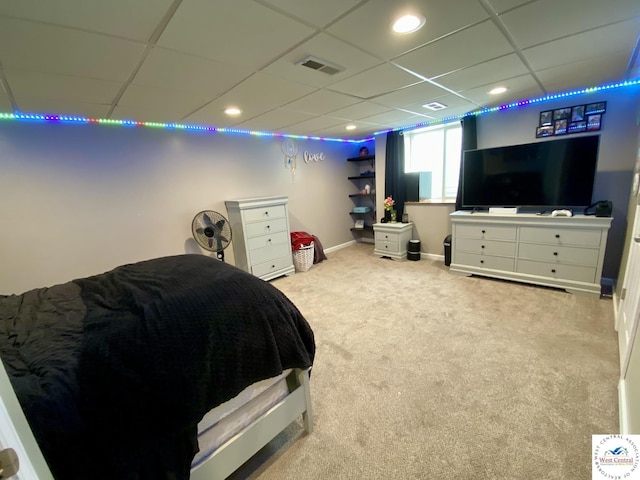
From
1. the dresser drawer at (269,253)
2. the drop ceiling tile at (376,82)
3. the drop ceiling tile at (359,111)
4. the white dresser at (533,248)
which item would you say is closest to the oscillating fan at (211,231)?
the dresser drawer at (269,253)

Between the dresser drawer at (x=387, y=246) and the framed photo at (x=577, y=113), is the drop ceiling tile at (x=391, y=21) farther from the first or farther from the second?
the dresser drawer at (x=387, y=246)

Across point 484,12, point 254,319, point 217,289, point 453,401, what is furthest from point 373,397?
point 484,12

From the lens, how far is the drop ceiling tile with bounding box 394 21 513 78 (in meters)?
1.48

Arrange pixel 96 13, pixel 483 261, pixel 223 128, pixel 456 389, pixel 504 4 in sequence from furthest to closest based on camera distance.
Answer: pixel 223 128, pixel 483 261, pixel 456 389, pixel 504 4, pixel 96 13

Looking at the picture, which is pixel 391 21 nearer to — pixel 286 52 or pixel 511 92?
pixel 286 52

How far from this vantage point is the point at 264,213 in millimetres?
3623

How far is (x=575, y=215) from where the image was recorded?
279cm

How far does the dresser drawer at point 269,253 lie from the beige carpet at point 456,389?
1.06 meters

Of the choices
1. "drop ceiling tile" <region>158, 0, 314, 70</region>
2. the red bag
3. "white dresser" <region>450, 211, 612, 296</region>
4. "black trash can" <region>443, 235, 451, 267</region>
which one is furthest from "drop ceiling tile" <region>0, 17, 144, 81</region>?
"black trash can" <region>443, 235, 451, 267</region>

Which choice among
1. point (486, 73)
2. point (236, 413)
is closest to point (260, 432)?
point (236, 413)

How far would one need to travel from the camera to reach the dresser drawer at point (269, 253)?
3.57 m

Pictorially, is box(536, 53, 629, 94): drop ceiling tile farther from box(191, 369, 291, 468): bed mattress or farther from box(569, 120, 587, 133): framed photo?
box(191, 369, 291, 468): bed mattress

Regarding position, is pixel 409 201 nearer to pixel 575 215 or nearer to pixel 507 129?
pixel 507 129

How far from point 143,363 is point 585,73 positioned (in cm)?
359
